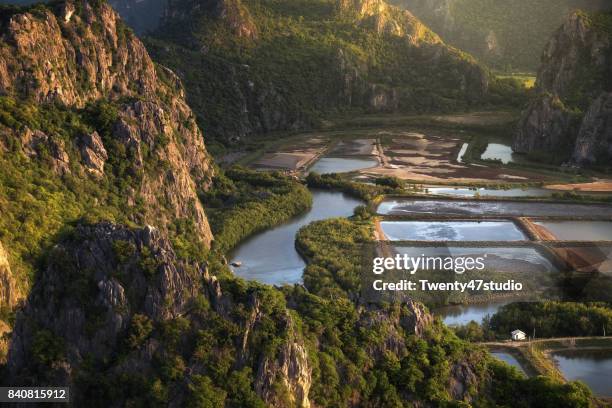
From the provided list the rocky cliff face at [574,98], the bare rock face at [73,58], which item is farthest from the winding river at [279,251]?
the rocky cliff face at [574,98]

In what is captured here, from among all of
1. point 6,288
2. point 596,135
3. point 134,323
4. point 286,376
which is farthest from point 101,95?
point 596,135

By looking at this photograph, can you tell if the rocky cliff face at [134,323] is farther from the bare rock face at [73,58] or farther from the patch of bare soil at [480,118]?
the patch of bare soil at [480,118]

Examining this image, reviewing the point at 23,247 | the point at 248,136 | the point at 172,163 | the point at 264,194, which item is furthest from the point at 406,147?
the point at 23,247

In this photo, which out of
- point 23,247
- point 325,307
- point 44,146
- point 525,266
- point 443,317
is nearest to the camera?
point 325,307

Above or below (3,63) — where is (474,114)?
below

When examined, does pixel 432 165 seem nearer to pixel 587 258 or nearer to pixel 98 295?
pixel 587 258

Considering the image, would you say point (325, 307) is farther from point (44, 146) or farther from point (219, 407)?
point (44, 146)

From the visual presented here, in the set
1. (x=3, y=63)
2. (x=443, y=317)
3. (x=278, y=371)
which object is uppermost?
(x=3, y=63)
